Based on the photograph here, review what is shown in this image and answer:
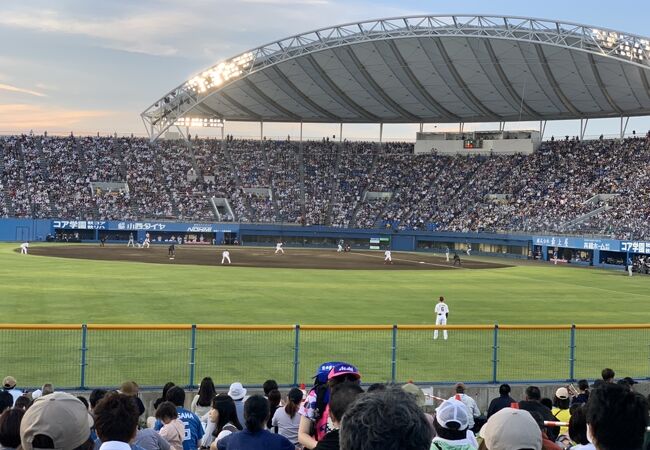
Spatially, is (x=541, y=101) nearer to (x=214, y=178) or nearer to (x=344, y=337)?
(x=214, y=178)

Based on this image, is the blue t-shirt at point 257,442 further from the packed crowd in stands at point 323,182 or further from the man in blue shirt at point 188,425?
the packed crowd in stands at point 323,182

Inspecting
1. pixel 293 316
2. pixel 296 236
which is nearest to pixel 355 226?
pixel 296 236

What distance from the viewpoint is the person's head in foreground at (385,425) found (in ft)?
11.1

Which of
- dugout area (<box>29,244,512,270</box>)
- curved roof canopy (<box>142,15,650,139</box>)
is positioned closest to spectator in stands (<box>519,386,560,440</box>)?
dugout area (<box>29,244,512,270</box>)

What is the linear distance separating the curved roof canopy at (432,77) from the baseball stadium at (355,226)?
313 millimetres

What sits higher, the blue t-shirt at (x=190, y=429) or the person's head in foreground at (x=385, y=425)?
the person's head in foreground at (x=385, y=425)

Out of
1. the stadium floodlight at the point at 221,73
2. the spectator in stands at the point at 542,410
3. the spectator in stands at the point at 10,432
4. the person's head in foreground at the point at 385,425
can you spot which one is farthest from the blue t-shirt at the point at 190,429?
the stadium floodlight at the point at 221,73

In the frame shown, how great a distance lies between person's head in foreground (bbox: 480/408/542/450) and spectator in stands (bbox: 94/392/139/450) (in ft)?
8.59

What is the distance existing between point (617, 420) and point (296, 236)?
88183mm

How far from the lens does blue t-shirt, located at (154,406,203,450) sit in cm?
904

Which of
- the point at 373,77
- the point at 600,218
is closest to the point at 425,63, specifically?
the point at 373,77

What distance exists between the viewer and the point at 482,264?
2657 inches

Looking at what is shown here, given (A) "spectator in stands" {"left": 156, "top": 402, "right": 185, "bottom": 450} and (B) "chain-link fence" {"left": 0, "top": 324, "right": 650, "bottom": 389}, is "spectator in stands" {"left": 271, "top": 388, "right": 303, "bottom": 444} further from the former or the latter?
(B) "chain-link fence" {"left": 0, "top": 324, "right": 650, "bottom": 389}

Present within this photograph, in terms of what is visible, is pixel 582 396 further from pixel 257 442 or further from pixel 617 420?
pixel 617 420
